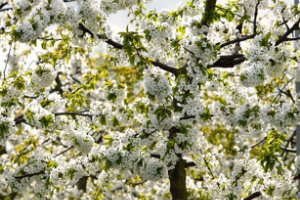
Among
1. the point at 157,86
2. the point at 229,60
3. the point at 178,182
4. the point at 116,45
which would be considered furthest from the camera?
the point at 178,182

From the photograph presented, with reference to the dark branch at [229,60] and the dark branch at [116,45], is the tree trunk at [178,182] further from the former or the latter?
the dark branch at [229,60]

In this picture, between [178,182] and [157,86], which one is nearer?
[157,86]

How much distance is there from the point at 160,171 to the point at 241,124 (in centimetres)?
122

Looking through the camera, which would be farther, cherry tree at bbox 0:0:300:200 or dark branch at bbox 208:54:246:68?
dark branch at bbox 208:54:246:68

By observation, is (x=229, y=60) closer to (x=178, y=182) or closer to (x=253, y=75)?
(x=253, y=75)

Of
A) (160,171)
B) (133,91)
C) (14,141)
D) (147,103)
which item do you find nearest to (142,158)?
(160,171)

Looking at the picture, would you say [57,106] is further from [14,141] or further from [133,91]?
[14,141]

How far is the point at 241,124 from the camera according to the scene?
644cm

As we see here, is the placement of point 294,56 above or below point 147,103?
above

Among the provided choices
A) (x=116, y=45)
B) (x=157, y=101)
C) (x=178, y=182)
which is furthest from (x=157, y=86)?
(x=178, y=182)

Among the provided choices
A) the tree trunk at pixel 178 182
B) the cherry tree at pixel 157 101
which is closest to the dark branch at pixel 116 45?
the cherry tree at pixel 157 101

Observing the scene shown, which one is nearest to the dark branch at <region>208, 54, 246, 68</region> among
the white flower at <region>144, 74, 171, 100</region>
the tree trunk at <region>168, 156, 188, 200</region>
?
Answer: the tree trunk at <region>168, 156, 188, 200</region>

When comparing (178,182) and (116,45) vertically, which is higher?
(116,45)

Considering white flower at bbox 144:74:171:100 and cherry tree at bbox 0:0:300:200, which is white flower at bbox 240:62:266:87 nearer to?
cherry tree at bbox 0:0:300:200
